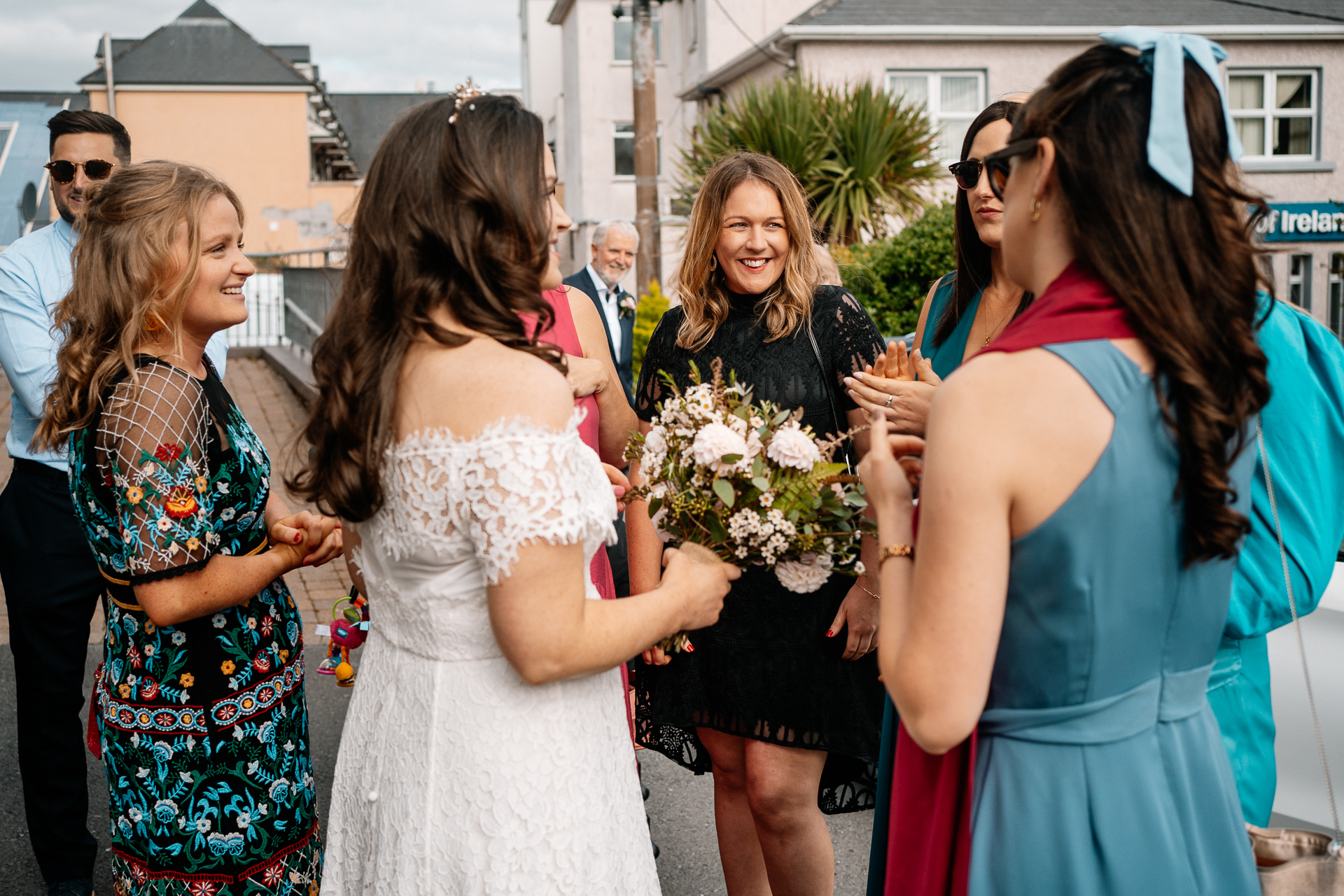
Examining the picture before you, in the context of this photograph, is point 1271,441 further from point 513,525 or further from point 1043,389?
point 513,525

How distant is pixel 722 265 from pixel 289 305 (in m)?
13.7

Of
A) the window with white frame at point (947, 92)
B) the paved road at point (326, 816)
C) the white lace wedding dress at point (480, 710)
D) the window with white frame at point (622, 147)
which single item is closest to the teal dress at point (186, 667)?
the paved road at point (326, 816)

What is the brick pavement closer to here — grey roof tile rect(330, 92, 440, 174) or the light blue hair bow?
the light blue hair bow

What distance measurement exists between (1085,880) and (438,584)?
3.67ft

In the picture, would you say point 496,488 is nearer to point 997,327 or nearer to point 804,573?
point 804,573

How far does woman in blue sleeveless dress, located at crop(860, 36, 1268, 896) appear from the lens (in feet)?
4.66

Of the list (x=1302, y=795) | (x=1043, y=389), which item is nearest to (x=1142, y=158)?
(x=1043, y=389)

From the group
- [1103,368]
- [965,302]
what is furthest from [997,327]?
[1103,368]

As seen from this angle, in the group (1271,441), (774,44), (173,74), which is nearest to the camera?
(1271,441)

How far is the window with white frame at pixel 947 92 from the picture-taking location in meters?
20.1

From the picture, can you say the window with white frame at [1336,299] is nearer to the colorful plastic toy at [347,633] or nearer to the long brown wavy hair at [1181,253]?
the colorful plastic toy at [347,633]

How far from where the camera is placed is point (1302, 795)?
2779mm

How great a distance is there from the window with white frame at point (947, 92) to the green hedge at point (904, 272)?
989 cm

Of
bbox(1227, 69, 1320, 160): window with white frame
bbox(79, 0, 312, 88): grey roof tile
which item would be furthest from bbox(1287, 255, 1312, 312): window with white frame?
bbox(79, 0, 312, 88): grey roof tile
